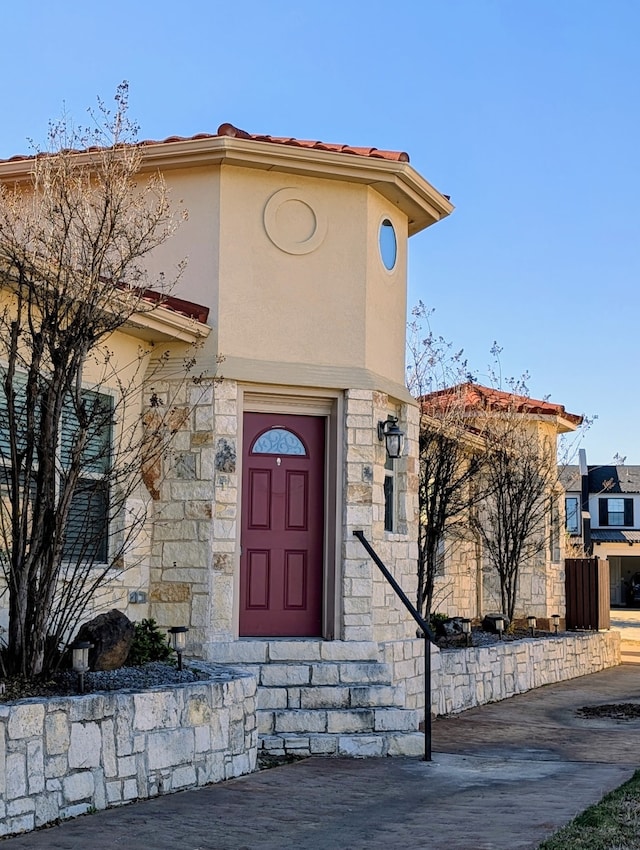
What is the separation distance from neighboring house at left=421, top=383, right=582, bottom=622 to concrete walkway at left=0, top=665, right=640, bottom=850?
21.0 ft

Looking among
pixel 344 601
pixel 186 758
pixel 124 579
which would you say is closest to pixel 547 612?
pixel 344 601

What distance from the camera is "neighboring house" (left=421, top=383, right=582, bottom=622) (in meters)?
16.8

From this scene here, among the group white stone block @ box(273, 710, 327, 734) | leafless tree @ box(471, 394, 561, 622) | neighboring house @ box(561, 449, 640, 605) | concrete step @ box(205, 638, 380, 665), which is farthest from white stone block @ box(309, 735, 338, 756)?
neighboring house @ box(561, 449, 640, 605)

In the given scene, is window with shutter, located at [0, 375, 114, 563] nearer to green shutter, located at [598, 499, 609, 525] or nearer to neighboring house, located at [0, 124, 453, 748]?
neighboring house, located at [0, 124, 453, 748]

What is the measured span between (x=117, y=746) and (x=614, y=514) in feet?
145

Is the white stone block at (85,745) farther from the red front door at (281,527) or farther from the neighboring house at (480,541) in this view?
the neighboring house at (480,541)

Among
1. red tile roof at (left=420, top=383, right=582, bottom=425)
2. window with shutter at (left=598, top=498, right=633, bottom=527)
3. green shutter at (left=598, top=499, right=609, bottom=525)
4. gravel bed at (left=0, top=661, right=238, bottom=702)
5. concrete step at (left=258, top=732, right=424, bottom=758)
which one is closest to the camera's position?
gravel bed at (left=0, top=661, right=238, bottom=702)

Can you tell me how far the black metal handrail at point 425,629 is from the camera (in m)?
9.17

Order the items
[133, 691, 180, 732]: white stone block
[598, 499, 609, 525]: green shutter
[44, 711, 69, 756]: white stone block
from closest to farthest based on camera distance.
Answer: [44, 711, 69, 756]: white stone block < [133, 691, 180, 732]: white stone block < [598, 499, 609, 525]: green shutter

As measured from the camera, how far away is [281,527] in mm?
10664

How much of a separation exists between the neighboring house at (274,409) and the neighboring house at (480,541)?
4950mm

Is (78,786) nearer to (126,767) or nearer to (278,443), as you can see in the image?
(126,767)

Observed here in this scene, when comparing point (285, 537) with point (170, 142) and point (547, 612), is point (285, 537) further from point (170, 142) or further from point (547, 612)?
point (547, 612)

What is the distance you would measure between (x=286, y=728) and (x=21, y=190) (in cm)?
568
